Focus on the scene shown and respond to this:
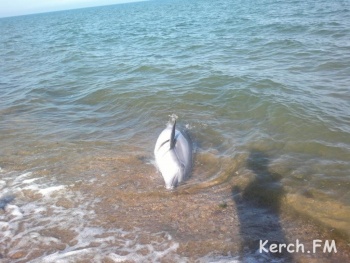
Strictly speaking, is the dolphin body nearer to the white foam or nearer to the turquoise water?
the turquoise water

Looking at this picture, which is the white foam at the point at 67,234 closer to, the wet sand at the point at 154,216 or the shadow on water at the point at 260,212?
the wet sand at the point at 154,216

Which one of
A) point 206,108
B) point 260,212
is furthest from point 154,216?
point 206,108

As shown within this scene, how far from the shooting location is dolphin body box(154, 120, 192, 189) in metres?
6.62

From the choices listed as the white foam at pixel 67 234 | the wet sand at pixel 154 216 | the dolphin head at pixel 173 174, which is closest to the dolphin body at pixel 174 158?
the dolphin head at pixel 173 174

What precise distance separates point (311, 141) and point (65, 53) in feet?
75.3

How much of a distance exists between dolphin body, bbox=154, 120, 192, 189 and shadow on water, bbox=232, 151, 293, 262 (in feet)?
4.08

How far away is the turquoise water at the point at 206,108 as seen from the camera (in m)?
7.53

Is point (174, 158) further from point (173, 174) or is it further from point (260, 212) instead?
point (260, 212)

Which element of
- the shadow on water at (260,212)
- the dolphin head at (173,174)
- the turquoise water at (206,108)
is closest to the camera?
the shadow on water at (260,212)

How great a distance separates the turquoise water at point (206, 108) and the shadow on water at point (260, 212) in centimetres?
28

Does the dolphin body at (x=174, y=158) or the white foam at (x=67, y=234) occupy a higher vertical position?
the dolphin body at (x=174, y=158)

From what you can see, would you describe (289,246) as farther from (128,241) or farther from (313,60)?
(313,60)

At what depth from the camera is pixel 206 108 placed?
36.3 feet

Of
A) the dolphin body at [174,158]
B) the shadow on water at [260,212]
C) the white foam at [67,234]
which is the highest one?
the dolphin body at [174,158]
